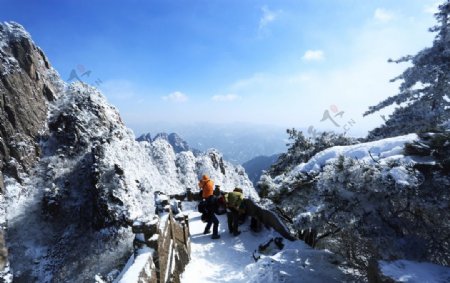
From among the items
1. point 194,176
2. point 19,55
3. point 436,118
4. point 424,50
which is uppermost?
point 19,55

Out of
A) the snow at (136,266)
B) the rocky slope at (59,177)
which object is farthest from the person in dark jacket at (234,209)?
the rocky slope at (59,177)

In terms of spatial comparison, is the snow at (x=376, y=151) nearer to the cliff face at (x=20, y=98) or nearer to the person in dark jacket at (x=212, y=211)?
the person in dark jacket at (x=212, y=211)

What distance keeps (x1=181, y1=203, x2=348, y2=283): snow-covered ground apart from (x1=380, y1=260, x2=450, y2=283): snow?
2098 mm

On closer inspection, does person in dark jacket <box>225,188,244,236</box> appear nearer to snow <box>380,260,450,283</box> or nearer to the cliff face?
snow <box>380,260,450,283</box>

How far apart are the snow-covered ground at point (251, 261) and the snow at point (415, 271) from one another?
210cm

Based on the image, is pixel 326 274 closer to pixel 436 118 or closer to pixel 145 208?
pixel 436 118

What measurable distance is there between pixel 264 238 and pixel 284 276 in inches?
163

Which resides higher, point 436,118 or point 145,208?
point 436,118

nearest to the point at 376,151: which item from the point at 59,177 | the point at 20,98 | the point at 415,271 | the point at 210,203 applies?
the point at 415,271

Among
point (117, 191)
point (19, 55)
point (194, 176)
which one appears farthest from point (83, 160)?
point (194, 176)

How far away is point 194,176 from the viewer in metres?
91.8

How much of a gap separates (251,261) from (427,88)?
1041 centimetres

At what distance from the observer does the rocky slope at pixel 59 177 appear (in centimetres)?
3350

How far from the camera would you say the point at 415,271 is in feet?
→ 16.6
